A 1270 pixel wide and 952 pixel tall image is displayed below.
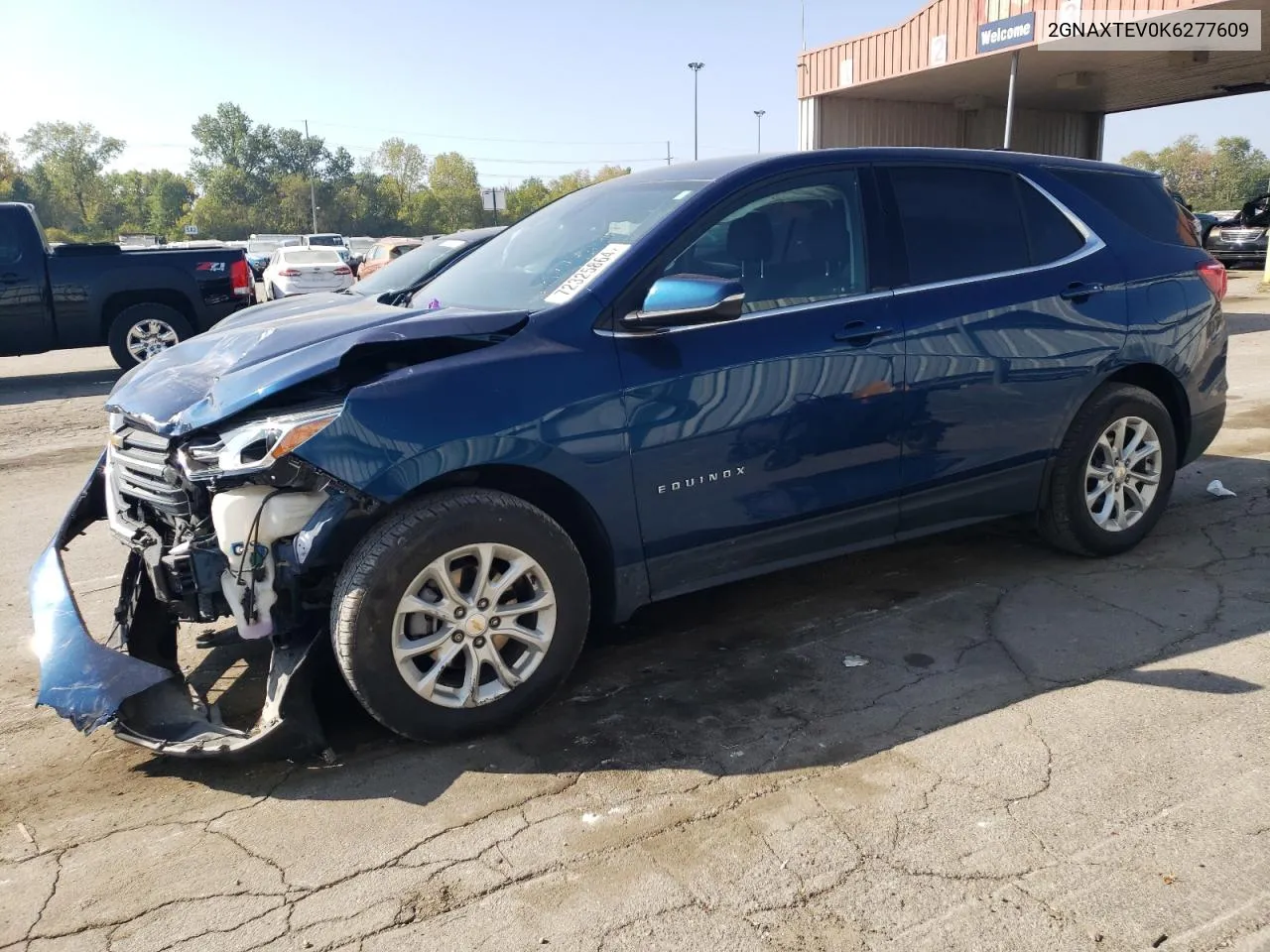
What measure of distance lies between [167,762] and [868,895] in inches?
87.6

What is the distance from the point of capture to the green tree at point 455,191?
9625cm

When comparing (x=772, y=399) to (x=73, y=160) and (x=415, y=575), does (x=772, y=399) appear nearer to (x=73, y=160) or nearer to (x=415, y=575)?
(x=415, y=575)

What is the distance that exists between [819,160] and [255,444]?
2.45 m

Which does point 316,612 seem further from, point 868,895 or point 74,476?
point 74,476

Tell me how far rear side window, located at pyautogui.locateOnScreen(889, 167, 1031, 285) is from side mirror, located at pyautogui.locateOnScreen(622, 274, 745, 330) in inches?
42.9

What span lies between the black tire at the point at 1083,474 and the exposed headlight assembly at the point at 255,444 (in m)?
3.31

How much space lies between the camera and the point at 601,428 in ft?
10.9

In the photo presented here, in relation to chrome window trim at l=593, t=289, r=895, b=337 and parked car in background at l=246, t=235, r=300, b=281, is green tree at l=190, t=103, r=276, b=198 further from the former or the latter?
chrome window trim at l=593, t=289, r=895, b=337

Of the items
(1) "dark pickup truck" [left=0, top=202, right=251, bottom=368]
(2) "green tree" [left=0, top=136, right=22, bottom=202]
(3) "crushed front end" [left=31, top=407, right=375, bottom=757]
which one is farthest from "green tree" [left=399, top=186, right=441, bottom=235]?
(3) "crushed front end" [left=31, top=407, right=375, bottom=757]

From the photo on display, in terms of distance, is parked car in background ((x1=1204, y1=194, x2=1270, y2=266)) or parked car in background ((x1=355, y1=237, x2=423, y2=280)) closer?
parked car in background ((x1=355, y1=237, x2=423, y2=280))

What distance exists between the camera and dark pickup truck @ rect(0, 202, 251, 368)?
1123 cm

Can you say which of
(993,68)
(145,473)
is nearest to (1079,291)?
(145,473)

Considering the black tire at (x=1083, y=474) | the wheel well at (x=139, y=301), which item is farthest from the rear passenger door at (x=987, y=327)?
the wheel well at (x=139, y=301)

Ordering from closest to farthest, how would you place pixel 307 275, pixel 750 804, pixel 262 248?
pixel 750 804 < pixel 307 275 < pixel 262 248
